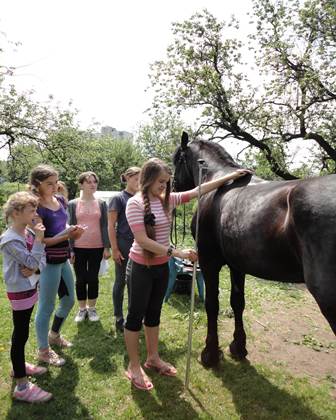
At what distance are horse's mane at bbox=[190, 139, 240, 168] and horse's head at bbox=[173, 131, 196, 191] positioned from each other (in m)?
0.21

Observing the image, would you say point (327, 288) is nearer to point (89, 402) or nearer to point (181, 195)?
point (181, 195)

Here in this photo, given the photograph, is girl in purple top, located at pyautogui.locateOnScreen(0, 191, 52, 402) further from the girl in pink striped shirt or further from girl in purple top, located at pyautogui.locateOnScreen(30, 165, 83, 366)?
the girl in pink striped shirt

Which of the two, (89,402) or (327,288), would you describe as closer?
(327,288)

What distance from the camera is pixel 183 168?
13.8 feet

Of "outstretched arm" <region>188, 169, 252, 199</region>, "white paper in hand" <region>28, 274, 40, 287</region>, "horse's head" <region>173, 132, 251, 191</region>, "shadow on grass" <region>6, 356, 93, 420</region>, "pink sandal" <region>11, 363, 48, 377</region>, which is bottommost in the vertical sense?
"shadow on grass" <region>6, 356, 93, 420</region>

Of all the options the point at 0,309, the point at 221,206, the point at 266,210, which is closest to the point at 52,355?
the point at 0,309

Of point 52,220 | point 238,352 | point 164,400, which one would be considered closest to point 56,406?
point 164,400

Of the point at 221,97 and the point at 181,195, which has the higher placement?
the point at 221,97

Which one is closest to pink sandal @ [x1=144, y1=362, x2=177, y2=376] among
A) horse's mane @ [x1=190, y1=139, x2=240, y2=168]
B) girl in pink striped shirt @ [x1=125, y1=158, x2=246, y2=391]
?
girl in pink striped shirt @ [x1=125, y1=158, x2=246, y2=391]

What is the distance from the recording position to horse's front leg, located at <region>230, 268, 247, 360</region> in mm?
3627

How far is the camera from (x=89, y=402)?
286 cm

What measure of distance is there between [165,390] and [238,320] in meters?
1.14

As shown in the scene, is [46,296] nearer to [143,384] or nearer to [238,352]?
[143,384]

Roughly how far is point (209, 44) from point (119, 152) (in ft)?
81.5
